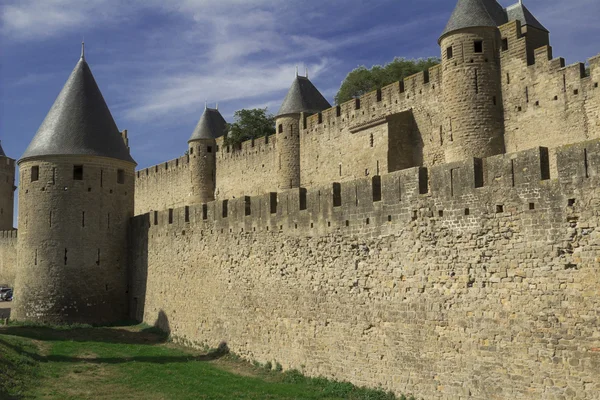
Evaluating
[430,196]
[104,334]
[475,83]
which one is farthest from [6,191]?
[430,196]

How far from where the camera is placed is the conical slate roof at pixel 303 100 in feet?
101

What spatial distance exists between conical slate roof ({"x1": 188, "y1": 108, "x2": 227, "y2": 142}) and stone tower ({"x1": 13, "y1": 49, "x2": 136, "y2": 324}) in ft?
52.5

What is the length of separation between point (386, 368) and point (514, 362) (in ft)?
7.90

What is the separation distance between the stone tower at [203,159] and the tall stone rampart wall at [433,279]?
22.0 meters

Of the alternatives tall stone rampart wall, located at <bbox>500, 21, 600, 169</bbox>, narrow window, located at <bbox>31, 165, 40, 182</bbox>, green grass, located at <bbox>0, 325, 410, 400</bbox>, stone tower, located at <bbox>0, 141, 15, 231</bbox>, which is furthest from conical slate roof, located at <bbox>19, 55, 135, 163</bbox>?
stone tower, located at <bbox>0, 141, 15, 231</bbox>

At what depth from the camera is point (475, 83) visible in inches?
846

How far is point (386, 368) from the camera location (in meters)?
10.8

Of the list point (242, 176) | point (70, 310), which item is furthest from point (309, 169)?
point (70, 310)

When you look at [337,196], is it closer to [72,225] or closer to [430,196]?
[430,196]

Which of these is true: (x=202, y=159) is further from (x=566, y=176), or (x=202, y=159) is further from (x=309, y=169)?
(x=566, y=176)

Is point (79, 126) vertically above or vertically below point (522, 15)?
below

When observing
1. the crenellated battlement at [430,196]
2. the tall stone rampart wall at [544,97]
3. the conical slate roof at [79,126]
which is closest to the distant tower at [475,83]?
the tall stone rampart wall at [544,97]

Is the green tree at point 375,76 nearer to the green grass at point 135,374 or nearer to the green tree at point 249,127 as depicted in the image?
the green tree at point 249,127

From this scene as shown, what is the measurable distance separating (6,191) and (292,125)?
87.2 feet
